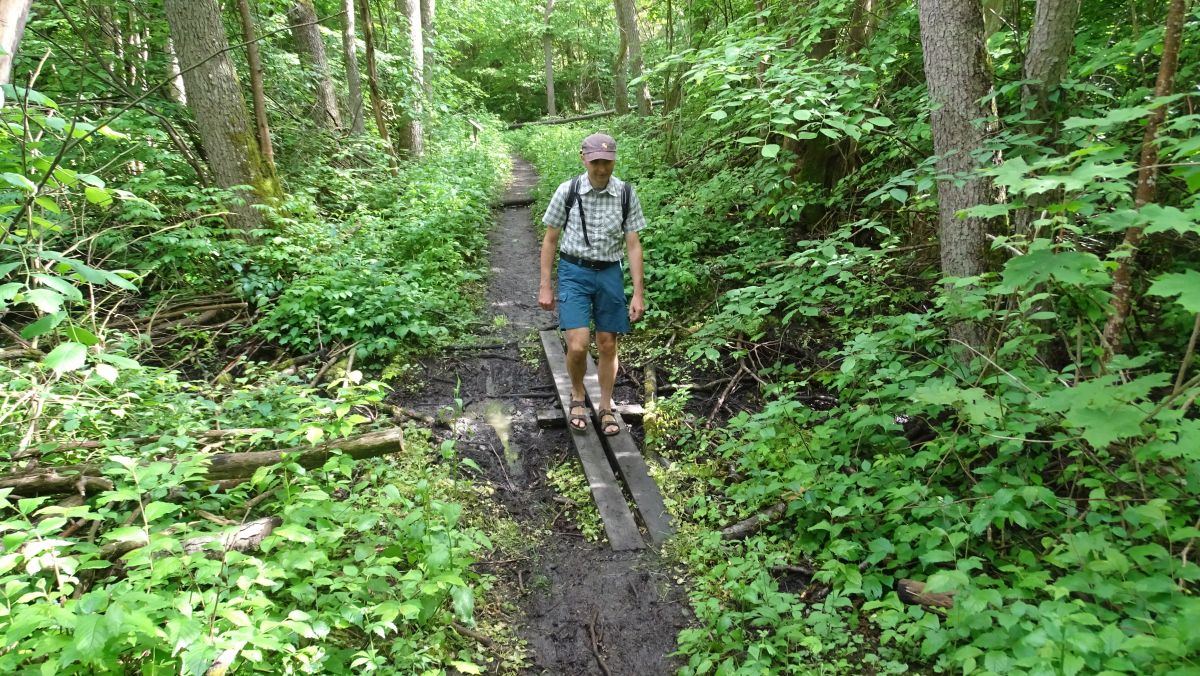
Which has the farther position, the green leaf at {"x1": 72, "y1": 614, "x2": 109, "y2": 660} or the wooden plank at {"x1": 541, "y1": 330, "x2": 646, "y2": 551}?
the wooden plank at {"x1": 541, "y1": 330, "x2": 646, "y2": 551}

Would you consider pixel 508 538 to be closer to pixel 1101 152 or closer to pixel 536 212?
pixel 1101 152

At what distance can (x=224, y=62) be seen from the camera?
23.7ft

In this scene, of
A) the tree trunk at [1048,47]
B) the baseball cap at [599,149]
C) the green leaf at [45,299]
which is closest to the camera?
the green leaf at [45,299]

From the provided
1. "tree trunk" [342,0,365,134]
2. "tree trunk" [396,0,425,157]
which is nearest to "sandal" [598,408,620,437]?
"tree trunk" [342,0,365,134]

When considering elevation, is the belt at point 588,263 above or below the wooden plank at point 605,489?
above

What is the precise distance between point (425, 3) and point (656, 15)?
8946 millimetres

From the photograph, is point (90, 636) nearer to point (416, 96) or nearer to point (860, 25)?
point (860, 25)

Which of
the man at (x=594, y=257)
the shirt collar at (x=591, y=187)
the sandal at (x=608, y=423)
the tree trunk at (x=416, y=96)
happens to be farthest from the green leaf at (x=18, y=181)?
the tree trunk at (x=416, y=96)

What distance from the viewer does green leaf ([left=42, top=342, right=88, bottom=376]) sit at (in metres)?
1.95

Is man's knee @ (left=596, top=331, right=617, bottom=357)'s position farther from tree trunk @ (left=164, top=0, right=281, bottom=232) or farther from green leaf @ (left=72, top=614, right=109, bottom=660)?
tree trunk @ (left=164, top=0, right=281, bottom=232)

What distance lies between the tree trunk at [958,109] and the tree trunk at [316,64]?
10.7 meters

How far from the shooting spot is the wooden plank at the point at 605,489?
404 centimetres

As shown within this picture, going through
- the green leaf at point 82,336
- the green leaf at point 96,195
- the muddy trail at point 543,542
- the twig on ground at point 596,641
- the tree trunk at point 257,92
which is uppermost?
the tree trunk at point 257,92

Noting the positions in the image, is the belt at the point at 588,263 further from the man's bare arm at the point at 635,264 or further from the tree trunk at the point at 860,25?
the tree trunk at the point at 860,25
